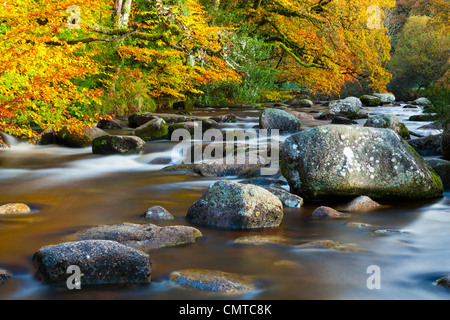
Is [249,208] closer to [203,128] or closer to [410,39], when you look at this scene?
[203,128]

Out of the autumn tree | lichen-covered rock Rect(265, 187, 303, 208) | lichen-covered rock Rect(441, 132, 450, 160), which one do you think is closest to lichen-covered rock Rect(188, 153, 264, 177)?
lichen-covered rock Rect(265, 187, 303, 208)

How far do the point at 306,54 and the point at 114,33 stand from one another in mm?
11267

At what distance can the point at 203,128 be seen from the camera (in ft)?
47.1

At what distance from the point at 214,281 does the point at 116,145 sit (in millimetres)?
7901

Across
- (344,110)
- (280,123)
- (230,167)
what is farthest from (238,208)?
(344,110)

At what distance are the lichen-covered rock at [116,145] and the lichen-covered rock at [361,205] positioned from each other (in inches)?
247

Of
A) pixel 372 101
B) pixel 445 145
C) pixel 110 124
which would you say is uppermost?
pixel 372 101

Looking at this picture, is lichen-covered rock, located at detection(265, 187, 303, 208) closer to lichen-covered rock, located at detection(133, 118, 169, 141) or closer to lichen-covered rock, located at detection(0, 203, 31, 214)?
lichen-covered rock, located at detection(0, 203, 31, 214)

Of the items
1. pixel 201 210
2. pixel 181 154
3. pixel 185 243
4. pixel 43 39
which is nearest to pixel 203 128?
pixel 181 154

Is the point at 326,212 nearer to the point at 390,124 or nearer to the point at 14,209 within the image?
the point at 14,209

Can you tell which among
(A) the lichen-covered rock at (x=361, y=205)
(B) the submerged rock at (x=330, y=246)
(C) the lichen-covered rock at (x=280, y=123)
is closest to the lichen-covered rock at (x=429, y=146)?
(A) the lichen-covered rock at (x=361, y=205)

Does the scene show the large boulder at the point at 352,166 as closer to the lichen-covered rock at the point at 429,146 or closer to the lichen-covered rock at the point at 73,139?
the lichen-covered rock at the point at 429,146

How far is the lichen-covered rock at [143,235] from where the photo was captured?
465 centimetres

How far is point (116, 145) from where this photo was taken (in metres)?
11.1
